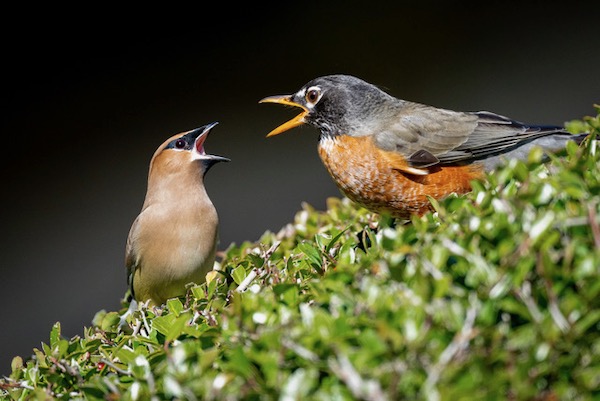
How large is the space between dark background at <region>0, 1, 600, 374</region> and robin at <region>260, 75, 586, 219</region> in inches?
136

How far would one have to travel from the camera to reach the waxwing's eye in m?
4.52

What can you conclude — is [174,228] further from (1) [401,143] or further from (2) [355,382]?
(2) [355,382]

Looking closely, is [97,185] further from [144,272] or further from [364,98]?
[364,98]

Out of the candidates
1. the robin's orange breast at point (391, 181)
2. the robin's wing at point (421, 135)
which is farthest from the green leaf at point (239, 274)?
the robin's wing at point (421, 135)

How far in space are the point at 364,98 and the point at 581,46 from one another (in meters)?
4.33

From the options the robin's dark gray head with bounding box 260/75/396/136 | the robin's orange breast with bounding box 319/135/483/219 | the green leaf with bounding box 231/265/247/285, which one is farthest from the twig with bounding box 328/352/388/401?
the robin's dark gray head with bounding box 260/75/396/136

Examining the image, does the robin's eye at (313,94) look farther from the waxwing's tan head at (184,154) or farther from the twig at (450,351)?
the twig at (450,351)

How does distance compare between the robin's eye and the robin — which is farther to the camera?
the robin's eye

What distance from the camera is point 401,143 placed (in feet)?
13.7

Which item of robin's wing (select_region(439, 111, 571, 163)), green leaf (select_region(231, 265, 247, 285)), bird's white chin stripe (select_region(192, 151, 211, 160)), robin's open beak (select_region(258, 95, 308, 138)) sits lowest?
green leaf (select_region(231, 265, 247, 285))


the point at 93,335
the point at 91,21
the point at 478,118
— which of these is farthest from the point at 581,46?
the point at 93,335

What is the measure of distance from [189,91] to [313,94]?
12.6ft

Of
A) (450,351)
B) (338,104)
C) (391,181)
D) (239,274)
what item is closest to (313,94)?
(338,104)

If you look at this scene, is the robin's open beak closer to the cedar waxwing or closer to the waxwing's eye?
the waxwing's eye
